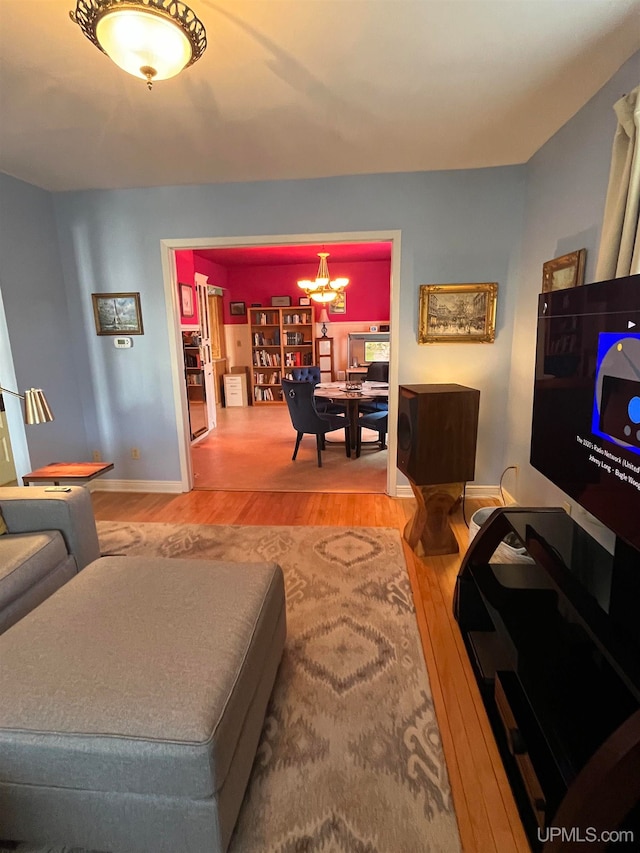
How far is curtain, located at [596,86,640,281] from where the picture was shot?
1530 millimetres

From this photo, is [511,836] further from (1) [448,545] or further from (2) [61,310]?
(2) [61,310]

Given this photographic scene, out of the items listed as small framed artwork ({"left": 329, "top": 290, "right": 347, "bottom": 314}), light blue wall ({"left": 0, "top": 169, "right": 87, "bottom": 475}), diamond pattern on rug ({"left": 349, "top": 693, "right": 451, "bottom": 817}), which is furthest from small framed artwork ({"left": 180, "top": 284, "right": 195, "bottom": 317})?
diamond pattern on rug ({"left": 349, "top": 693, "right": 451, "bottom": 817})

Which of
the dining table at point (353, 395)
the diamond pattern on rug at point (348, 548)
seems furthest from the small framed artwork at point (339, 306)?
the diamond pattern on rug at point (348, 548)

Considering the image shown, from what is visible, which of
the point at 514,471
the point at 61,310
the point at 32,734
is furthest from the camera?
the point at 61,310

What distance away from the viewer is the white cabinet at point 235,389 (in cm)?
762

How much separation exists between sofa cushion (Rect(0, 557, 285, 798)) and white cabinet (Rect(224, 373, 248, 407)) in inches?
248

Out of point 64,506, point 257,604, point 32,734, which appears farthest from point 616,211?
point 64,506

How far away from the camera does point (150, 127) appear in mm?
2195

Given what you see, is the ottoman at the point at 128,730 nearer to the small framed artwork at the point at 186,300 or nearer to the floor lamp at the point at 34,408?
the floor lamp at the point at 34,408

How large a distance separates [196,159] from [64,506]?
2229mm

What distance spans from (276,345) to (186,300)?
264 cm

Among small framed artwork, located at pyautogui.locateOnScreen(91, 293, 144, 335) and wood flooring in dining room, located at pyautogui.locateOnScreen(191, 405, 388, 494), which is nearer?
small framed artwork, located at pyautogui.locateOnScreen(91, 293, 144, 335)

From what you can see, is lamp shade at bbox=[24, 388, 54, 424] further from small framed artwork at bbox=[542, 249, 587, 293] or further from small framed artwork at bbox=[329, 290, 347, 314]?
small framed artwork at bbox=[329, 290, 347, 314]

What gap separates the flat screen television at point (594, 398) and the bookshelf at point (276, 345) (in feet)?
Answer: 20.3
